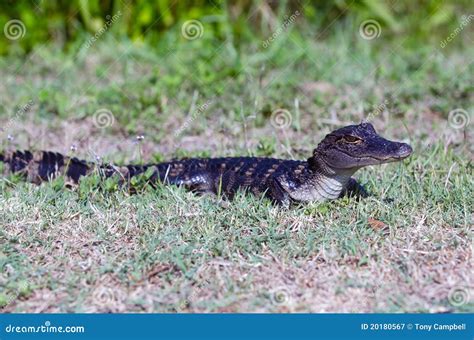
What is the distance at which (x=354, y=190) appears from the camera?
5.11m

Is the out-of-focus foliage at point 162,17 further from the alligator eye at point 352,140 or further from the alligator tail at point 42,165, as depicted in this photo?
the alligator eye at point 352,140

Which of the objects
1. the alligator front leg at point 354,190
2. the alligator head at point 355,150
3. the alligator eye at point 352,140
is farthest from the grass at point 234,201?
the alligator eye at point 352,140

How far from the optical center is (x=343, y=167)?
4957mm

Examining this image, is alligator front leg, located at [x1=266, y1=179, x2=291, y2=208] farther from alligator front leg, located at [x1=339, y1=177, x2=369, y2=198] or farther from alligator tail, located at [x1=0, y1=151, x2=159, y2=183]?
alligator tail, located at [x1=0, y1=151, x2=159, y2=183]

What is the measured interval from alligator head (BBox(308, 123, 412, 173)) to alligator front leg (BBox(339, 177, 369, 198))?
161mm

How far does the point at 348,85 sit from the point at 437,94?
0.81 metres

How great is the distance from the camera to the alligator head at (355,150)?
475cm

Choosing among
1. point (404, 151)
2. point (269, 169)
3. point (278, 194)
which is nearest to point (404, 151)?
point (404, 151)

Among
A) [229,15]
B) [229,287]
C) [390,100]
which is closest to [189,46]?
[229,15]

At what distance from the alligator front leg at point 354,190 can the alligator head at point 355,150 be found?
161 mm

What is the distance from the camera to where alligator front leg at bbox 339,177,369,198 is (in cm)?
505

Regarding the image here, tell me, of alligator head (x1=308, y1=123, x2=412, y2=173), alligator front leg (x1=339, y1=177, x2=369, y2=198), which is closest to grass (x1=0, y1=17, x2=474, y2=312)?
alligator front leg (x1=339, y1=177, x2=369, y2=198)

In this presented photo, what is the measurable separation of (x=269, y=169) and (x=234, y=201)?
438 mm

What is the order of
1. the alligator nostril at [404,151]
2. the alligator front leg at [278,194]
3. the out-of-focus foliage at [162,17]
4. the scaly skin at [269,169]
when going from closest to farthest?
the alligator nostril at [404,151]
the scaly skin at [269,169]
the alligator front leg at [278,194]
the out-of-focus foliage at [162,17]
